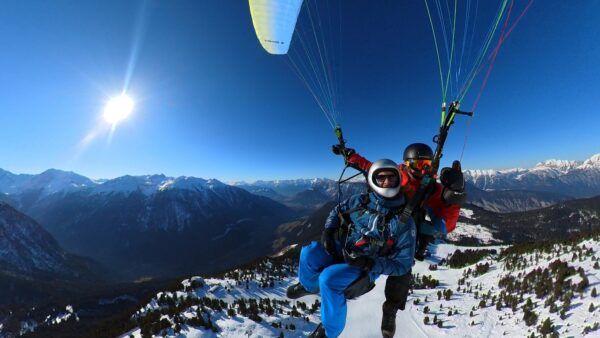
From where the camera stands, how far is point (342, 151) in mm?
7809

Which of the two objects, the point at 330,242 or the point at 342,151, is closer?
the point at 330,242

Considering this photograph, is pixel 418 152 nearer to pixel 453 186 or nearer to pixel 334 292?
pixel 453 186

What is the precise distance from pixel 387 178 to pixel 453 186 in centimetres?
104

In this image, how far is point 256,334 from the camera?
14.5m

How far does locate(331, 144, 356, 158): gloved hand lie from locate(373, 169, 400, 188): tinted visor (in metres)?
2.75

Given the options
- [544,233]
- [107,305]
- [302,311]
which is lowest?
[107,305]

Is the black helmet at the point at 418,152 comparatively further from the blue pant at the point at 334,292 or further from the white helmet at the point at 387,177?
the blue pant at the point at 334,292

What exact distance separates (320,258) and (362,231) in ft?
3.30

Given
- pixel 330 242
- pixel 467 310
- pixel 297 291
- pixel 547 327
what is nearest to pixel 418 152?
pixel 330 242

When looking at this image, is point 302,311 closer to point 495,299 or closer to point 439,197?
point 495,299

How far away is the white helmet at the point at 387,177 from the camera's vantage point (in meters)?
4.63

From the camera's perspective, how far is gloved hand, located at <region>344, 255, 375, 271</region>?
4.46 metres

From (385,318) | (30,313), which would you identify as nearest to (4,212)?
(30,313)

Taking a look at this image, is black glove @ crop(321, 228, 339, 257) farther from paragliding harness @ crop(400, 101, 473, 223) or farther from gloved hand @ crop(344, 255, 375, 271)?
paragliding harness @ crop(400, 101, 473, 223)
